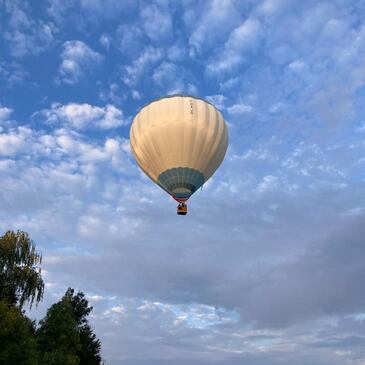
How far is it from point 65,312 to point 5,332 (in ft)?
36.1

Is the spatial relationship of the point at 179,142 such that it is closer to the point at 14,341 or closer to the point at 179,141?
the point at 179,141

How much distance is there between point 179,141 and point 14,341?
18.5m

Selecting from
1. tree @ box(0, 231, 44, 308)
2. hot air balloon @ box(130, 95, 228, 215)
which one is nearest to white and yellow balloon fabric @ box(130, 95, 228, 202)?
hot air balloon @ box(130, 95, 228, 215)

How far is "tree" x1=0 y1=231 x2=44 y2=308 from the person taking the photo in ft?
135

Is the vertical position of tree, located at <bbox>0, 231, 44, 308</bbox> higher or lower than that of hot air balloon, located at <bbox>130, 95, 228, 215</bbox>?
lower

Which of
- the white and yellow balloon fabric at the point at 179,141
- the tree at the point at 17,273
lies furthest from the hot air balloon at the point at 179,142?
the tree at the point at 17,273

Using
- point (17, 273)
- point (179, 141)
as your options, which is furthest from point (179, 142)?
point (17, 273)

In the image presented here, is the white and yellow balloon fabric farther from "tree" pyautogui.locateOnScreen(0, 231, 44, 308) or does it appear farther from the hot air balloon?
"tree" pyautogui.locateOnScreen(0, 231, 44, 308)

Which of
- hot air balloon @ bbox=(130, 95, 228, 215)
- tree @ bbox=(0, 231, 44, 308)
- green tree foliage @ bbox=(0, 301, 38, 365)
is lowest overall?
green tree foliage @ bbox=(0, 301, 38, 365)

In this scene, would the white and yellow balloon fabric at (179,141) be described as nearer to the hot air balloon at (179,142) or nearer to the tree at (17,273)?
the hot air balloon at (179,142)

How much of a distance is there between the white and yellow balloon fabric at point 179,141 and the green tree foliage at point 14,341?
15.0 meters

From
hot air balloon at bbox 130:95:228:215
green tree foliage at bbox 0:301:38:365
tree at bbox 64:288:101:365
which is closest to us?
green tree foliage at bbox 0:301:38:365

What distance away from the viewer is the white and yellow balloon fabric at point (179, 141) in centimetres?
4131

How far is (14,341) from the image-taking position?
35.2m
